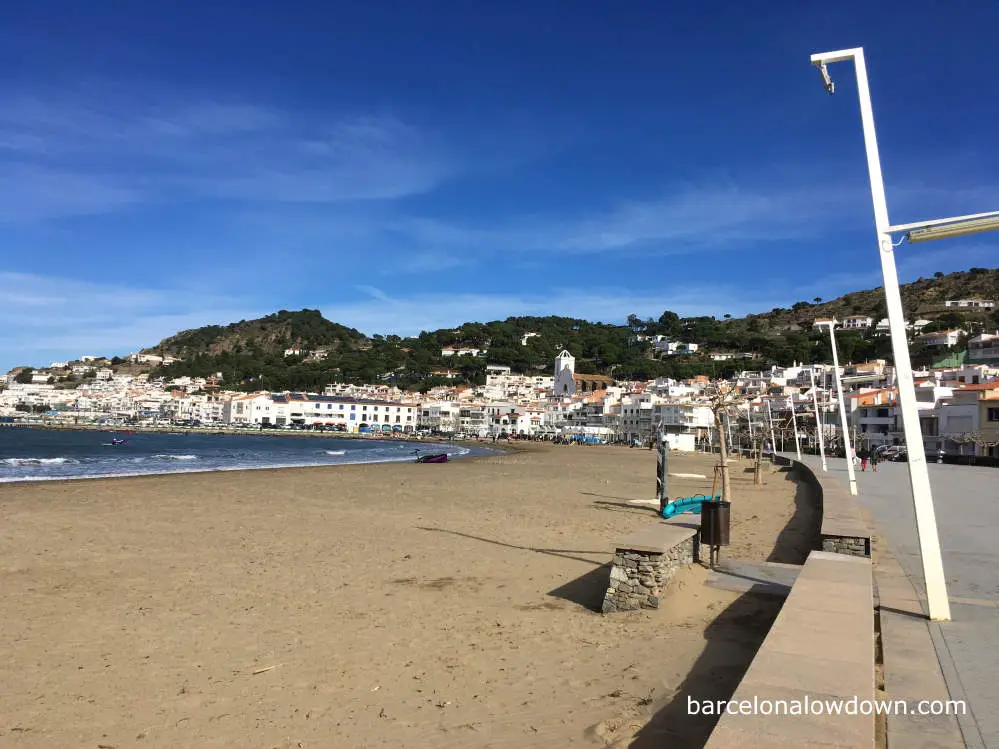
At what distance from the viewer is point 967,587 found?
8.03 metres

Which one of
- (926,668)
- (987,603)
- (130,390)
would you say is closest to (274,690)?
(926,668)

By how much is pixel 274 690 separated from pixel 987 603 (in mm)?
7145

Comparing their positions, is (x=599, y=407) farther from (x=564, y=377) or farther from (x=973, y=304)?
(x=973, y=304)

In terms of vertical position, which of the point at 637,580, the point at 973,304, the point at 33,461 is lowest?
the point at 637,580

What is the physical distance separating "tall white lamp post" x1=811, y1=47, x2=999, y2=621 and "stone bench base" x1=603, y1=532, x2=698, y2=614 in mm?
2566

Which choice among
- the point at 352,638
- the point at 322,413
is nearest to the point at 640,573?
the point at 352,638

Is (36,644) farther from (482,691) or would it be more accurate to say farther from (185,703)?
(482,691)

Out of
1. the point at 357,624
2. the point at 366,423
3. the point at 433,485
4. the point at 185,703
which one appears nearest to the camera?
the point at 185,703

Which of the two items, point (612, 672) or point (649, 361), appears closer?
point (612, 672)

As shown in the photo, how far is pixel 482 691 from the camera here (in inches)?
226

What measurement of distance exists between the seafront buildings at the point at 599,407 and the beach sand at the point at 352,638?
47048 mm

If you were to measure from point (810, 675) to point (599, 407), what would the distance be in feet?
399

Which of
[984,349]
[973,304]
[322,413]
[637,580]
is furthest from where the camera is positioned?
[973,304]

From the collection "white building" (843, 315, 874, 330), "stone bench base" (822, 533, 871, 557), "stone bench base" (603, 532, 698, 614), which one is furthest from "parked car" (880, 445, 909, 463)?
"white building" (843, 315, 874, 330)
